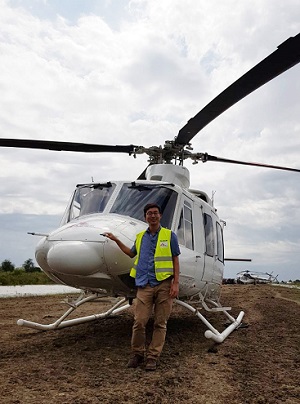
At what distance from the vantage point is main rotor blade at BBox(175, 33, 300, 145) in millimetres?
5402

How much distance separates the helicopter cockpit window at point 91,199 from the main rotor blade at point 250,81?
2.00 m

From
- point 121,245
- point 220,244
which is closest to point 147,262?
point 121,245

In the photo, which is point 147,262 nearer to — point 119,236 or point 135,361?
point 119,236

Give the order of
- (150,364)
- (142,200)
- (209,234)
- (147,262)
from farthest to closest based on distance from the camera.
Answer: (209,234)
(142,200)
(147,262)
(150,364)

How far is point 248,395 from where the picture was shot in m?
4.08

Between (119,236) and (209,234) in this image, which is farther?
(209,234)

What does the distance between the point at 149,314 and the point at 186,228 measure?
217 centimetres

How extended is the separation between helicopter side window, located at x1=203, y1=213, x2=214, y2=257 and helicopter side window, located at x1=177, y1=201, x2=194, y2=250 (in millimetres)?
834

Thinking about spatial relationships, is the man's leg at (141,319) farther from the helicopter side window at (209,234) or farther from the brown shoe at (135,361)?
the helicopter side window at (209,234)

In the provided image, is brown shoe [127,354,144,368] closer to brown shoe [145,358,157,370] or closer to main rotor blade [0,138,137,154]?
brown shoe [145,358,157,370]

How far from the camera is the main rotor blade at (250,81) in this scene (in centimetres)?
540

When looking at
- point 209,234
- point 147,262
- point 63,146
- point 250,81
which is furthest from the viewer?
point 209,234

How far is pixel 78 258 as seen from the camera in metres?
5.13

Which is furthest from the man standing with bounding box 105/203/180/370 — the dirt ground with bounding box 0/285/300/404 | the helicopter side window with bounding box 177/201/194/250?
the helicopter side window with bounding box 177/201/194/250
